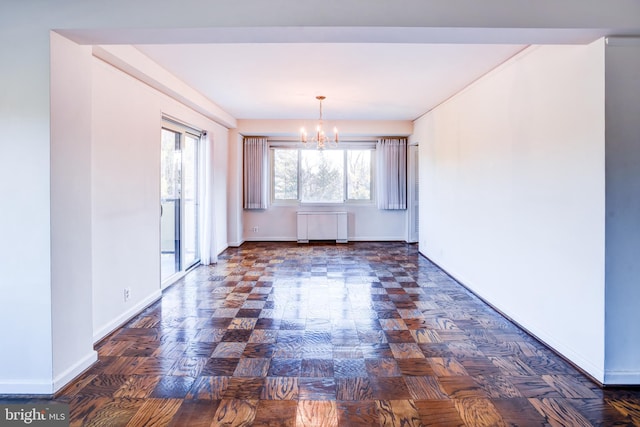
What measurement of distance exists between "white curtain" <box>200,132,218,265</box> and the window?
8.05 feet

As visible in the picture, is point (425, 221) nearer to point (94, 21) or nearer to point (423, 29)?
point (423, 29)

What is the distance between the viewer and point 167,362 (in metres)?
2.58

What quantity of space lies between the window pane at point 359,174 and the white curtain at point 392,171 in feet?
1.05

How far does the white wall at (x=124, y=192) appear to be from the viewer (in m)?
2.95

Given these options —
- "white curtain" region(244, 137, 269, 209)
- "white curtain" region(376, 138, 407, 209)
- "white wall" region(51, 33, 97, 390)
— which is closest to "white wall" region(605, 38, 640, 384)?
"white wall" region(51, 33, 97, 390)

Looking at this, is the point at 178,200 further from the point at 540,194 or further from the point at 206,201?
the point at 540,194

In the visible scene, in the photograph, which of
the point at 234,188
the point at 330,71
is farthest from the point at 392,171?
the point at 330,71

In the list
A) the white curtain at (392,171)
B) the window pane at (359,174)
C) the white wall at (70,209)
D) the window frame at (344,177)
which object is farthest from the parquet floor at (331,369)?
the window pane at (359,174)

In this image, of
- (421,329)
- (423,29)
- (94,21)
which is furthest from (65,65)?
(421,329)

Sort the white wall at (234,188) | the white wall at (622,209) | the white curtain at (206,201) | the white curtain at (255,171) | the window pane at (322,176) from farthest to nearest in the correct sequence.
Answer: the window pane at (322,176), the white curtain at (255,171), the white wall at (234,188), the white curtain at (206,201), the white wall at (622,209)

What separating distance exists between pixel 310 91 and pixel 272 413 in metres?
3.85

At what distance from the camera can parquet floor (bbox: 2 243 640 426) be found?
200 centimetres

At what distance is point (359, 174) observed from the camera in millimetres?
8055

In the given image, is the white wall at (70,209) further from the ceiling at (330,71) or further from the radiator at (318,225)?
the radiator at (318,225)
